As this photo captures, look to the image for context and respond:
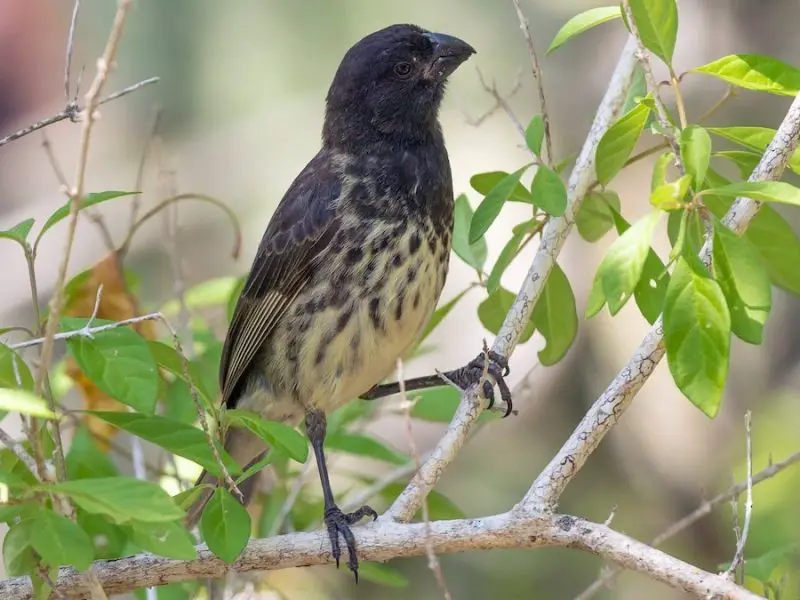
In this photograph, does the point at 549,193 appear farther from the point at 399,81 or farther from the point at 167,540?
the point at 399,81

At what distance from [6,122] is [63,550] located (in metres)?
5.09

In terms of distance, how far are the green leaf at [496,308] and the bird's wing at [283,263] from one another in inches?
22.0

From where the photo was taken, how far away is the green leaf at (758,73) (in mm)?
2203

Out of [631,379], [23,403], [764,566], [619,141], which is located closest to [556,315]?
[631,379]

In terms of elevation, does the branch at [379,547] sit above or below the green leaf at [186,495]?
below

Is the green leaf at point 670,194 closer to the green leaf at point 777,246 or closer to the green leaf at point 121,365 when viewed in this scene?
the green leaf at point 777,246

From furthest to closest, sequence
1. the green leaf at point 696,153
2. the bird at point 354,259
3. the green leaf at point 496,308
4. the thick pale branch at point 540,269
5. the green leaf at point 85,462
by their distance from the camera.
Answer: the bird at point 354,259 → the green leaf at point 496,308 → the green leaf at point 85,462 → the thick pale branch at point 540,269 → the green leaf at point 696,153

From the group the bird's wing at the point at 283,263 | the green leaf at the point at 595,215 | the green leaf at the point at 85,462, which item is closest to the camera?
the green leaf at the point at 85,462

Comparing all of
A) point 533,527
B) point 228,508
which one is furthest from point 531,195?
point 228,508

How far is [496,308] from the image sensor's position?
3.10 meters

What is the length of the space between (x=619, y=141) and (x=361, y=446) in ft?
3.99

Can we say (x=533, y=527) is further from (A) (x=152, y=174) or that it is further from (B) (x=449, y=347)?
(A) (x=152, y=174)

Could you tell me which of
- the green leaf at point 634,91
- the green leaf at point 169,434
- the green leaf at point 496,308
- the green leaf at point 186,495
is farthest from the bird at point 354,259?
the green leaf at point 169,434

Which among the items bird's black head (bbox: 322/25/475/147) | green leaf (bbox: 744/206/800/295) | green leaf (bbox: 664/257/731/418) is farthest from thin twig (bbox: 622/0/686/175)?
bird's black head (bbox: 322/25/475/147)
